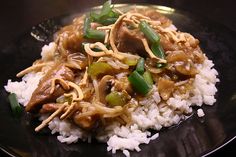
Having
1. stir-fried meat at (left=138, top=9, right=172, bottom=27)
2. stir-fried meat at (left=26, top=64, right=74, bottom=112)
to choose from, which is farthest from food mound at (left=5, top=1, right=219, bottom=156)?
stir-fried meat at (left=138, top=9, right=172, bottom=27)

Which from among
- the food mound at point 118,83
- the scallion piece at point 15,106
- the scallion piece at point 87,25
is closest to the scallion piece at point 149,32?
the food mound at point 118,83

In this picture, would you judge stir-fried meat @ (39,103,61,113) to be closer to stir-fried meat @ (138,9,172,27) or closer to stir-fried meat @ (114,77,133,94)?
stir-fried meat @ (114,77,133,94)

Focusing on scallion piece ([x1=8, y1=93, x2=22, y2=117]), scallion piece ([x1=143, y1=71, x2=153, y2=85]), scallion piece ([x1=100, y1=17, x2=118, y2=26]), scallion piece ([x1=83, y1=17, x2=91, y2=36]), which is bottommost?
scallion piece ([x1=8, y1=93, x2=22, y2=117])

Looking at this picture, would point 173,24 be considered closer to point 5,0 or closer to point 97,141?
point 97,141

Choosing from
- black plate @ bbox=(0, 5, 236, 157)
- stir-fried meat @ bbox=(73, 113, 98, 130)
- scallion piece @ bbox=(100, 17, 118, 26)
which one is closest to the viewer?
black plate @ bbox=(0, 5, 236, 157)

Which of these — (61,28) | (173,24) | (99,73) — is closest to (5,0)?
(61,28)

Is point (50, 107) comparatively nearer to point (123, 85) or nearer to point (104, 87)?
point (104, 87)
